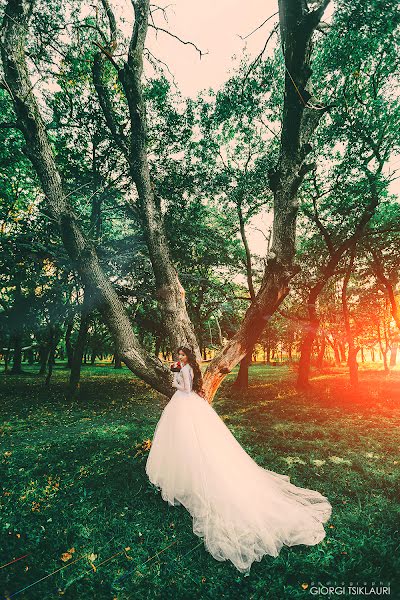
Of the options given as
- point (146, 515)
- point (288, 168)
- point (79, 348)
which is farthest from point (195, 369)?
point (79, 348)

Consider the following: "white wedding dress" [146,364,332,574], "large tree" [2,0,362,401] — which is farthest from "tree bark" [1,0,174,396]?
"white wedding dress" [146,364,332,574]

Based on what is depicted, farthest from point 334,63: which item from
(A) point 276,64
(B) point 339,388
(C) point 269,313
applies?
(B) point 339,388

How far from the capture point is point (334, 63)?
9203mm

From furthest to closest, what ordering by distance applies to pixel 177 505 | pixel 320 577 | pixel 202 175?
pixel 202 175 → pixel 177 505 → pixel 320 577

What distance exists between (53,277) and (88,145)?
268 inches

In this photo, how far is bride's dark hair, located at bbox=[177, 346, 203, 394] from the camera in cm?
535

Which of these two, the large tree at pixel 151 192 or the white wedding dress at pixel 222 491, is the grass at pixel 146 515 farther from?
the large tree at pixel 151 192

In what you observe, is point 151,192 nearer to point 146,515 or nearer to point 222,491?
point 222,491

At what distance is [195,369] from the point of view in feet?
18.1

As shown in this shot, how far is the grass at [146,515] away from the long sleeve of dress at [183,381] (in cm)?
202

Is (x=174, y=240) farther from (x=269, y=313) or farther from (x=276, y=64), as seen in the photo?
(x=269, y=313)

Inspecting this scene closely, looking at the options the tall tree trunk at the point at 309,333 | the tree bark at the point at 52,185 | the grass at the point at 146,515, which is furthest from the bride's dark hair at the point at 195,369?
the tall tree trunk at the point at 309,333

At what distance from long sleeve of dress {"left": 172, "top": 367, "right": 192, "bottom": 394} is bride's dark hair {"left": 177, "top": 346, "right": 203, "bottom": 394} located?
0.53 feet

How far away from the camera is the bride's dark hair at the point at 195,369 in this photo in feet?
17.5
